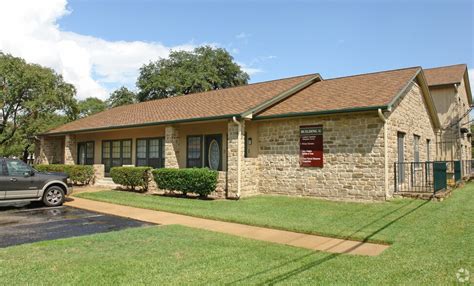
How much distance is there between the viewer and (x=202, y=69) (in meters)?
43.9

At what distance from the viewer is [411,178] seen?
13.2 metres

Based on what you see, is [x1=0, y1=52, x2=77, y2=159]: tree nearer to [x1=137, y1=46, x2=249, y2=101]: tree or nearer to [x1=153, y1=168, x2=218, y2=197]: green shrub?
[x1=137, y1=46, x2=249, y2=101]: tree

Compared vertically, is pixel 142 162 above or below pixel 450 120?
below

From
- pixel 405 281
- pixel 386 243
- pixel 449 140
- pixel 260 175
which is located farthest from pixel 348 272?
pixel 449 140

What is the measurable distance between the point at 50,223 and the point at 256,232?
5.18m

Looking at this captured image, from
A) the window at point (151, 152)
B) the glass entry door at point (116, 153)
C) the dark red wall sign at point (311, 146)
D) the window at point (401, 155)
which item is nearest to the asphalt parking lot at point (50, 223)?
the dark red wall sign at point (311, 146)

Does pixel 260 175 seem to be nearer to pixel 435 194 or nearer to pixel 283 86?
pixel 283 86

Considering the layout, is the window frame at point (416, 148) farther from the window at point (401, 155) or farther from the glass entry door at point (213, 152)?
the glass entry door at point (213, 152)

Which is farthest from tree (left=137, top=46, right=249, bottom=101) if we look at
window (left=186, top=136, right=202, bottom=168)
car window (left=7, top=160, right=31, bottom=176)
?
car window (left=7, top=160, right=31, bottom=176)

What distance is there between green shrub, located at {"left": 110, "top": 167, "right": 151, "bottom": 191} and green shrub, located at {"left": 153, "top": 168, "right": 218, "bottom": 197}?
3.92 feet

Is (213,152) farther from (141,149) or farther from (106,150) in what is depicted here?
(106,150)

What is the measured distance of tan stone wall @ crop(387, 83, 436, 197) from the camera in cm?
1248

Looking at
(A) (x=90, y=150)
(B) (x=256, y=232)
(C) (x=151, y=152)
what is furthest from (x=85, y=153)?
(B) (x=256, y=232)

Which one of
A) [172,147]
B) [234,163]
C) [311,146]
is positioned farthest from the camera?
[172,147]
